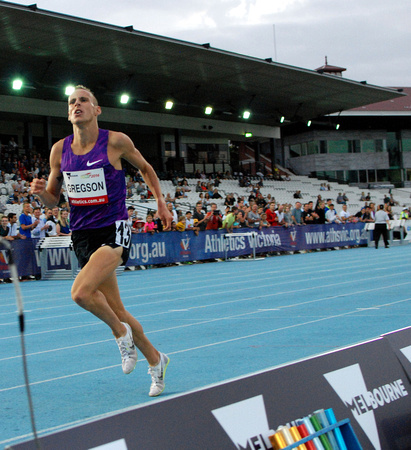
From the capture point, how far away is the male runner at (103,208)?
4.88 m

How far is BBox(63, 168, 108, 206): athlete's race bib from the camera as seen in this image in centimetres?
488

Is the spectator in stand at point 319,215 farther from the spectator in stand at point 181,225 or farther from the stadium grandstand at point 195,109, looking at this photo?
the spectator in stand at point 181,225

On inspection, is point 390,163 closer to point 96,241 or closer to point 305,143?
point 305,143

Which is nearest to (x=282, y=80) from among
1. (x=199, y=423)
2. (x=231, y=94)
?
(x=231, y=94)

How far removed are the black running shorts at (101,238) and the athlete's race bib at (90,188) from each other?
0.64ft

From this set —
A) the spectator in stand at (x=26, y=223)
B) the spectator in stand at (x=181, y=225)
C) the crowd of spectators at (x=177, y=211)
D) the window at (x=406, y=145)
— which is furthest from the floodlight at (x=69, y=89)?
the window at (x=406, y=145)

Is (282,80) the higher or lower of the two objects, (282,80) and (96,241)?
the higher

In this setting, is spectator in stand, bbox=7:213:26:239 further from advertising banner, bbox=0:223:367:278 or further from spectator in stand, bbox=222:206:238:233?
spectator in stand, bbox=222:206:238:233

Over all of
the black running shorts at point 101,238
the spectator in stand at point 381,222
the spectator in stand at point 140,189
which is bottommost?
the spectator in stand at point 381,222

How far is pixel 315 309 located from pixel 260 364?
3.96m

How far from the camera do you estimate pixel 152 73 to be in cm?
3525

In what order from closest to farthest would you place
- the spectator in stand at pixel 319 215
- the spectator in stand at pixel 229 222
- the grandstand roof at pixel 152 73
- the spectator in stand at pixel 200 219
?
the spectator in stand at pixel 200 219
the spectator in stand at pixel 229 222
the spectator in stand at pixel 319 215
the grandstand roof at pixel 152 73

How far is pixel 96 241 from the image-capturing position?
193 inches

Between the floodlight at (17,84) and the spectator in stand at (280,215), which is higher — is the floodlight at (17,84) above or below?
above
